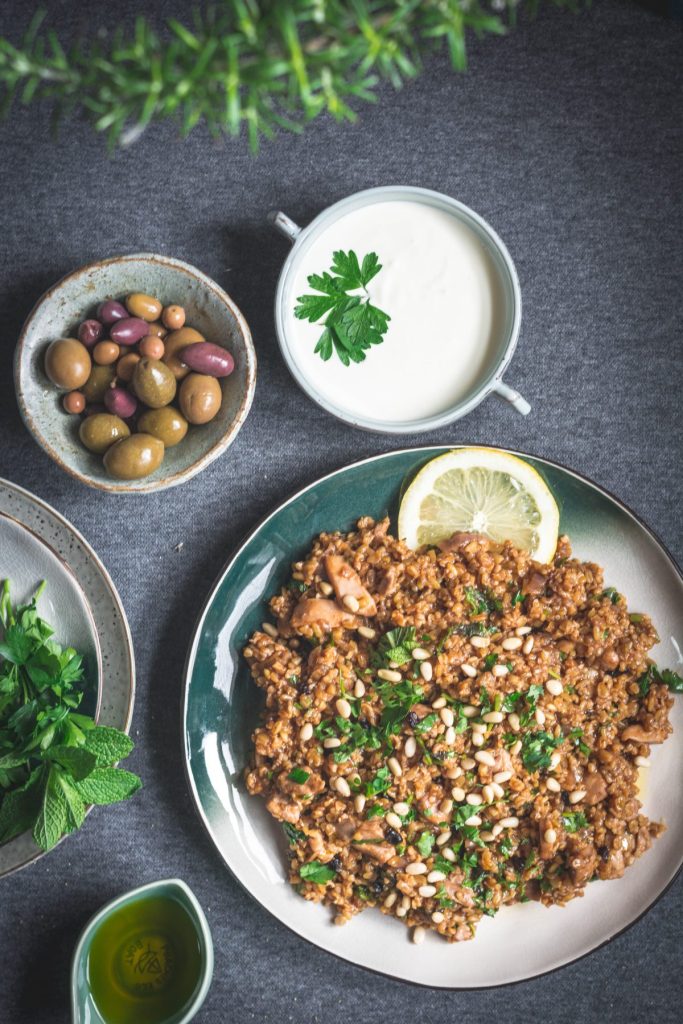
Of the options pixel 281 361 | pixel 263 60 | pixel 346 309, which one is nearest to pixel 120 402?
pixel 281 361

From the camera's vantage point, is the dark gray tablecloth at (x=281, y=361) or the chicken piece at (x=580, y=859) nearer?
the chicken piece at (x=580, y=859)

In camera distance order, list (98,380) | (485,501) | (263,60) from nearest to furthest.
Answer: (263,60)
(98,380)
(485,501)

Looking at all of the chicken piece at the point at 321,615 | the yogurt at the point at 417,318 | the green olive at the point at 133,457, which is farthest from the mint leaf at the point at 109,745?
the yogurt at the point at 417,318

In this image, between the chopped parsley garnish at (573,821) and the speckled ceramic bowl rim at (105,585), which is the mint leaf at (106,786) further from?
the chopped parsley garnish at (573,821)

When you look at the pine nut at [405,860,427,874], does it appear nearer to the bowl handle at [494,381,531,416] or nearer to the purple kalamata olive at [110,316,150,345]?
the bowl handle at [494,381,531,416]

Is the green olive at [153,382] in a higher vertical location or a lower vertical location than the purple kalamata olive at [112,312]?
lower

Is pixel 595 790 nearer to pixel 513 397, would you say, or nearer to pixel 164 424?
pixel 513 397

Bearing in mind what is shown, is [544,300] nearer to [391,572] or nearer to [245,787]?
[391,572]
